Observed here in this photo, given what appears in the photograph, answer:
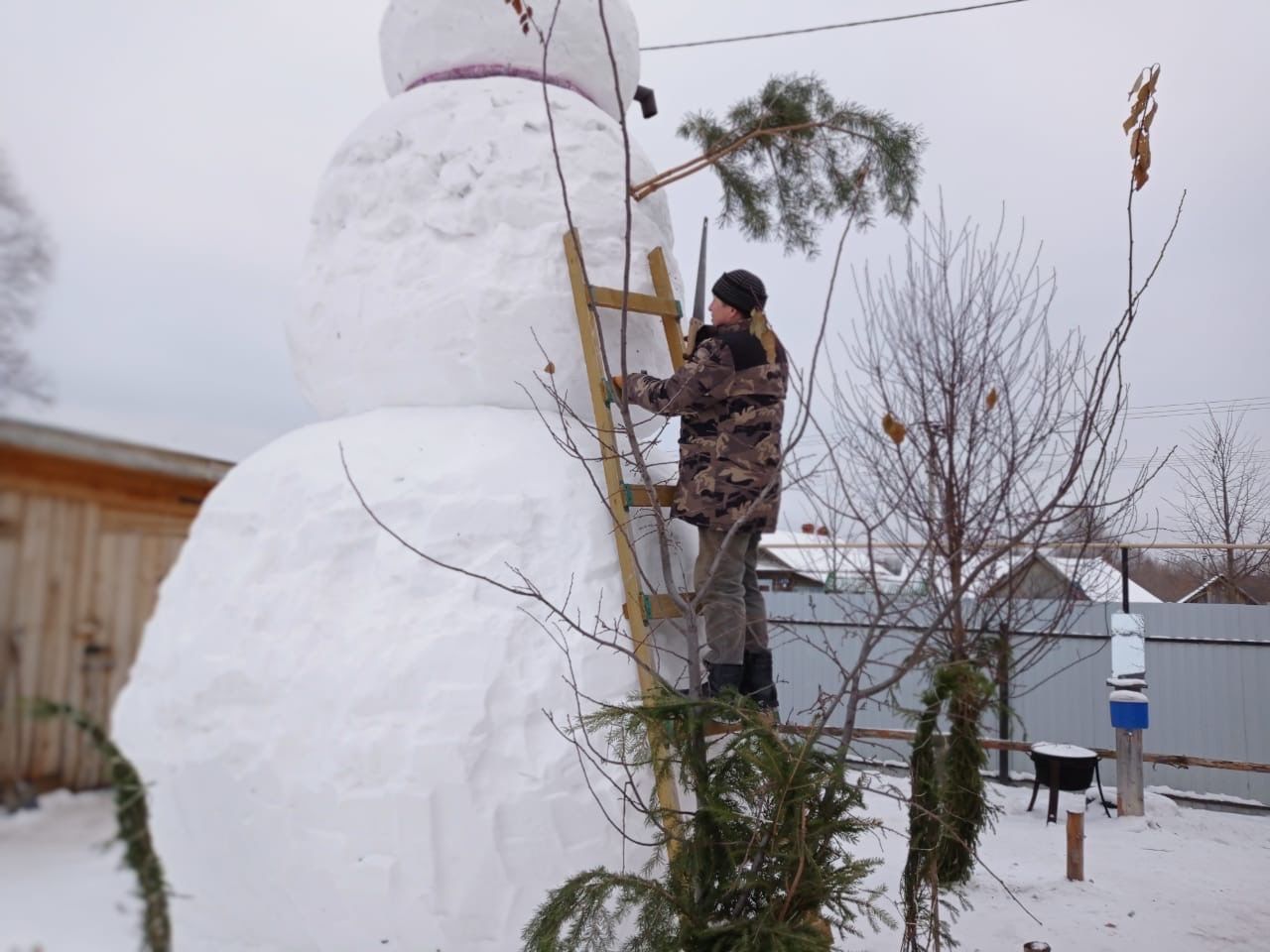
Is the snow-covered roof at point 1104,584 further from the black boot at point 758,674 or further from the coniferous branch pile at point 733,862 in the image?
the coniferous branch pile at point 733,862

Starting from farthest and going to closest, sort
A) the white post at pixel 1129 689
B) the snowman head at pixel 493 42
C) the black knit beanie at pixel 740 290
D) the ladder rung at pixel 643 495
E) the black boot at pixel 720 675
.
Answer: the white post at pixel 1129 689 → the snowman head at pixel 493 42 → the black knit beanie at pixel 740 290 → the black boot at pixel 720 675 → the ladder rung at pixel 643 495

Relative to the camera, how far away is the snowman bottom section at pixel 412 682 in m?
1.92

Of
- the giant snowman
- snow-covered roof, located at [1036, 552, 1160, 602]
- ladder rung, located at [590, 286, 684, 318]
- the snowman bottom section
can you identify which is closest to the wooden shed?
Result: the giant snowman

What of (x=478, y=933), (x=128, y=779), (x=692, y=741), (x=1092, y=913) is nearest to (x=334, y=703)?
(x=478, y=933)

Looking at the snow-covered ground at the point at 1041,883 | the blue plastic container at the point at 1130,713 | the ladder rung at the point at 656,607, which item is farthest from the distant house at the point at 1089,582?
the ladder rung at the point at 656,607

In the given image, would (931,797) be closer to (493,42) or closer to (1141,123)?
(1141,123)

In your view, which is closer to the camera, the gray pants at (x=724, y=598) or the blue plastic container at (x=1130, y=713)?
the gray pants at (x=724, y=598)

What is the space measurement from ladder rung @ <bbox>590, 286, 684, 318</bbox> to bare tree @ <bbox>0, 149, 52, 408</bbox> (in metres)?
1.79

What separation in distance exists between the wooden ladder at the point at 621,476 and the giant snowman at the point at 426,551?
6 cm

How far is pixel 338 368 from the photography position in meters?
2.66

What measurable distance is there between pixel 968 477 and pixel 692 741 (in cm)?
234

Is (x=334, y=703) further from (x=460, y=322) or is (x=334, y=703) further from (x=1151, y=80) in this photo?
(x=1151, y=80)

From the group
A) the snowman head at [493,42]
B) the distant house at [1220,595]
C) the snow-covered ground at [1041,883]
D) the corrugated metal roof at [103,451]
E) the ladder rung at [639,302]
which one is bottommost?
the snow-covered ground at [1041,883]

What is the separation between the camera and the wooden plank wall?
2.09 feet
